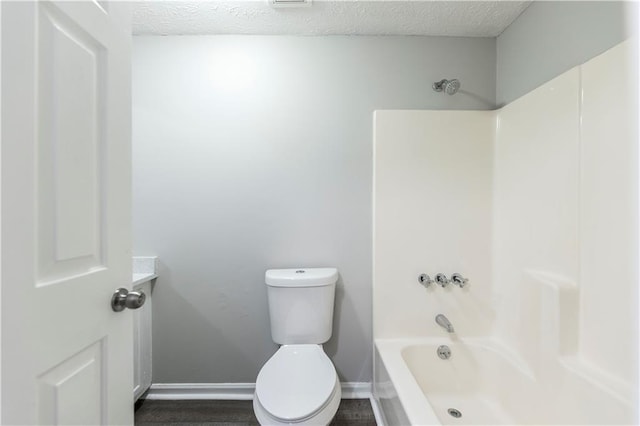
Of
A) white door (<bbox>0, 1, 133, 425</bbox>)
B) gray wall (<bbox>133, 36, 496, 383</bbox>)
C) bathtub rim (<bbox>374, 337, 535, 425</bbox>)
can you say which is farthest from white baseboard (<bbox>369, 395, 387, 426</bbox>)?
white door (<bbox>0, 1, 133, 425</bbox>)

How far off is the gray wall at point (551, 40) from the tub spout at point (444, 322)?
130 centimetres

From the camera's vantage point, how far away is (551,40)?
1.26 metres

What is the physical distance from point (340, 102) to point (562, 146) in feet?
3.60

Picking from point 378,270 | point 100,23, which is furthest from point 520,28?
point 100,23

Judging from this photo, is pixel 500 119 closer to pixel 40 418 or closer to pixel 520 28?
pixel 520 28

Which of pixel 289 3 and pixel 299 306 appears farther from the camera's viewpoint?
pixel 299 306

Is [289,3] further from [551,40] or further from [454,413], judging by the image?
[454,413]

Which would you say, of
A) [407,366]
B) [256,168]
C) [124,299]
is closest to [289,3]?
[256,168]

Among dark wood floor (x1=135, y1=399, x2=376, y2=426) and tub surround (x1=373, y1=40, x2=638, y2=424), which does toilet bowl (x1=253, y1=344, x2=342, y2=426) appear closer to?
tub surround (x1=373, y1=40, x2=638, y2=424)

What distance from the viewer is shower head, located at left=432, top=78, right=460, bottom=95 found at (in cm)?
147

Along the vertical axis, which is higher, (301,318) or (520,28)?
(520,28)

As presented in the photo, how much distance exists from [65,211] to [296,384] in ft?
3.50

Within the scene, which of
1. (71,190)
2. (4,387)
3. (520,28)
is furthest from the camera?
(520,28)

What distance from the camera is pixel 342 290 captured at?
1651mm
